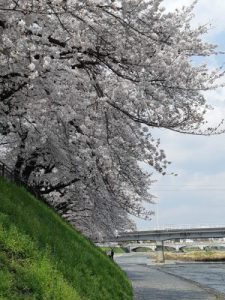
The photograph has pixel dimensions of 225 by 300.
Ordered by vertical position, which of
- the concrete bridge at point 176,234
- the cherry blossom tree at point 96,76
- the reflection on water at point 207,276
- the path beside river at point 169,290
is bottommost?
the path beside river at point 169,290

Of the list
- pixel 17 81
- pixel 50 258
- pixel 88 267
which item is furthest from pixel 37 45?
pixel 88 267

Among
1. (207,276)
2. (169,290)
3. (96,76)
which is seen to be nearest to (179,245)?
(207,276)

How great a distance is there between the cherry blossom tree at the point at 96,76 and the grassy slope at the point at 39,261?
2.28m

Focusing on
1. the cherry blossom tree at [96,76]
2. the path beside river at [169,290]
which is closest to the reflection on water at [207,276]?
the path beside river at [169,290]

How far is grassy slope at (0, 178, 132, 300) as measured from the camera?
8.22 meters

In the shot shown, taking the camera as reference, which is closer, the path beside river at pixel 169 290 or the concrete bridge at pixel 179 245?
the path beside river at pixel 169 290

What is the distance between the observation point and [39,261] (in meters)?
9.20

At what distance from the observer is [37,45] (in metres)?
11.0

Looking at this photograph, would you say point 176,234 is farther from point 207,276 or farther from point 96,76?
point 96,76

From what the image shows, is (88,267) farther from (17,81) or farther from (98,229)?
(98,229)

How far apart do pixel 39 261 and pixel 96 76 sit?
18.9ft

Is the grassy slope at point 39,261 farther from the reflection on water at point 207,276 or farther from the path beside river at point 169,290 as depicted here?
the reflection on water at point 207,276

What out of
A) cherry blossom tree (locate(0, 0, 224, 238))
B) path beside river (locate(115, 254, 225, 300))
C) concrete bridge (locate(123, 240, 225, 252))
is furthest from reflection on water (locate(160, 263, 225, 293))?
concrete bridge (locate(123, 240, 225, 252))

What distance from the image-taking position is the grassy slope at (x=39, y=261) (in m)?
8.22
